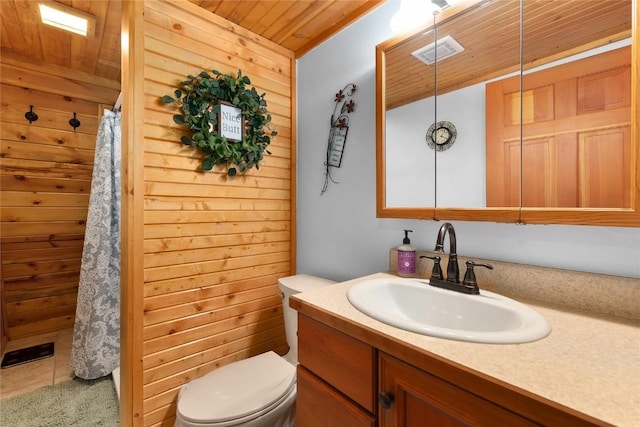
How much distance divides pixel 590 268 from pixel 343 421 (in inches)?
34.4

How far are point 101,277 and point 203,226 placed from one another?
984 mm

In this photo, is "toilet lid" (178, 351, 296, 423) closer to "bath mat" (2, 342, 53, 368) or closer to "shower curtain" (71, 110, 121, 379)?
"shower curtain" (71, 110, 121, 379)

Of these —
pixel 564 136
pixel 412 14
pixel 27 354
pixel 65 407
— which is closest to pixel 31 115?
pixel 27 354

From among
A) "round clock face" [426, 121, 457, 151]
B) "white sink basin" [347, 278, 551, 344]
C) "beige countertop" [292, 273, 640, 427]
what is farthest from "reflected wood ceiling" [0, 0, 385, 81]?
A: "beige countertop" [292, 273, 640, 427]

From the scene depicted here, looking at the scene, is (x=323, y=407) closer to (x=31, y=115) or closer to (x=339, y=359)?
(x=339, y=359)

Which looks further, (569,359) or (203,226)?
(203,226)

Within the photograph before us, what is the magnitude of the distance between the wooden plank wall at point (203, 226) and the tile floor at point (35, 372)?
1.14 m

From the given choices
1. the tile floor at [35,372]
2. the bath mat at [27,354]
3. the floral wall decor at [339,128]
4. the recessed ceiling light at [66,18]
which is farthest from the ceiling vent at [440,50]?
the bath mat at [27,354]

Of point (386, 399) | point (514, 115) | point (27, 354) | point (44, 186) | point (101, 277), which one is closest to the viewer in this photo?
point (386, 399)

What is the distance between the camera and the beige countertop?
0.46m

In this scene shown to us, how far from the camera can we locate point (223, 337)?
5.50ft

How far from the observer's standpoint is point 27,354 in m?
2.21

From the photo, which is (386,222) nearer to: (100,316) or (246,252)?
(246,252)

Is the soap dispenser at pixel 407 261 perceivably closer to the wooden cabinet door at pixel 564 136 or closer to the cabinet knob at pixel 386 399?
the wooden cabinet door at pixel 564 136
